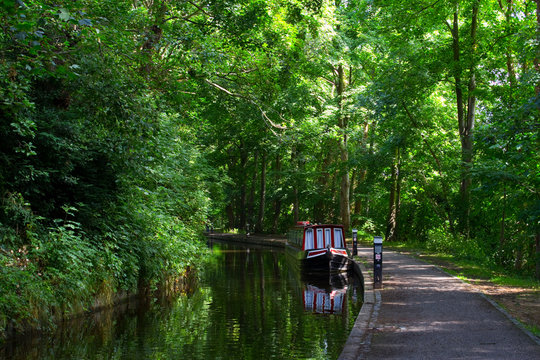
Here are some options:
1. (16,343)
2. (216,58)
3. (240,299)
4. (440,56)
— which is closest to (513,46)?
(440,56)

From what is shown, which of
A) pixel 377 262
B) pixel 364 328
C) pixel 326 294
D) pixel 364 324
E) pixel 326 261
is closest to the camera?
pixel 364 328

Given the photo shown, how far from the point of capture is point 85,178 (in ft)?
39.5

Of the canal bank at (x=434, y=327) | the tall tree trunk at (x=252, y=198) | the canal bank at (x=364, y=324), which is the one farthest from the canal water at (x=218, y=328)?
the tall tree trunk at (x=252, y=198)

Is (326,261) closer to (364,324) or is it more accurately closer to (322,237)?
(322,237)

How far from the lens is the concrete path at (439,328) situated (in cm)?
623

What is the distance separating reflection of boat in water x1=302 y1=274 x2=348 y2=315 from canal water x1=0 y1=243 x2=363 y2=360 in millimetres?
26

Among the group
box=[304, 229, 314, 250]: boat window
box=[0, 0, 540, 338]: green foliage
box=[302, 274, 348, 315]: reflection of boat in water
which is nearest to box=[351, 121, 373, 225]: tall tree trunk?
box=[0, 0, 540, 338]: green foliage

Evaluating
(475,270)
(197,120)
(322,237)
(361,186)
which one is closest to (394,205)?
(361,186)

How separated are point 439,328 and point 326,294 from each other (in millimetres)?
8069

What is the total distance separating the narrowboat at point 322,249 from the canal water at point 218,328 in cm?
341

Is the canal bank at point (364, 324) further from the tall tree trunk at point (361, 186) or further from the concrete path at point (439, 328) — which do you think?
the tall tree trunk at point (361, 186)

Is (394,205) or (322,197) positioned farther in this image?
(322,197)

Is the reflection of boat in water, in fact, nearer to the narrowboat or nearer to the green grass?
the narrowboat

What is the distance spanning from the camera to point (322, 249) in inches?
832
